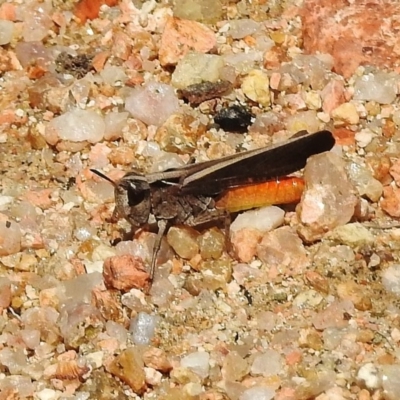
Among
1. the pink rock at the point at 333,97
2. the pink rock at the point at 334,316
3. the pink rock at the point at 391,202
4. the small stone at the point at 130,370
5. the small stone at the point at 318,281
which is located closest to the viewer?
the small stone at the point at 130,370

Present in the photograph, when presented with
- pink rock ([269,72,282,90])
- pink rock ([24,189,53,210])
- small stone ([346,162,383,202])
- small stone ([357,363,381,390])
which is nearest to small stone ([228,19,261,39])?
pink rock ([269,72,282,90])

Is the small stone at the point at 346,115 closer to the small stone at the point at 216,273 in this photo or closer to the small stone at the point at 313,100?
the small stone at the point at 313,100

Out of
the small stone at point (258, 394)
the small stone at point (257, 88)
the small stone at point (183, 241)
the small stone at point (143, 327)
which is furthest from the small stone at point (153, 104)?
the small stone at point (258, 394)

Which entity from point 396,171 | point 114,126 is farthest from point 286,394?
point 114,126

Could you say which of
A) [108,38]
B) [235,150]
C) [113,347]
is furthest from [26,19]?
[113,347]

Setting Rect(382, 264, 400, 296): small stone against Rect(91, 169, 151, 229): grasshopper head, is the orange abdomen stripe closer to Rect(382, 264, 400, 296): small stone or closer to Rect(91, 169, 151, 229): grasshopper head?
Rect(91, 169, 151, 229): grasshopper head
